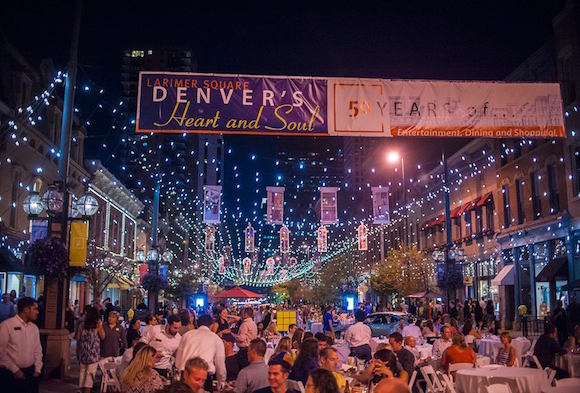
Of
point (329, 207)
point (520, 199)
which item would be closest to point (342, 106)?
point (329, 207)

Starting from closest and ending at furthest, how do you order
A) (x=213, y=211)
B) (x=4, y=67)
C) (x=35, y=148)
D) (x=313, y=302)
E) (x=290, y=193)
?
(x=4, y=67)
(x=35, y=148)
(x=213, y=211)
(x=313, y=302)
(x=290, y=193)

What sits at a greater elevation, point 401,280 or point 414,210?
point 414,210

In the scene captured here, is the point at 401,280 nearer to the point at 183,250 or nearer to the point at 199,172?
the point at 183,250

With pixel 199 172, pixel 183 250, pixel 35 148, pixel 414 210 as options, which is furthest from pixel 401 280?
pixel 199 172

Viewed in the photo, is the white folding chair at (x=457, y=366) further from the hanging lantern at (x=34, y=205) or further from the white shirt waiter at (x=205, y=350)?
the hanging lantern at (x=34, y=205)

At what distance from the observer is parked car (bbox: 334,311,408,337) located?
100 ft

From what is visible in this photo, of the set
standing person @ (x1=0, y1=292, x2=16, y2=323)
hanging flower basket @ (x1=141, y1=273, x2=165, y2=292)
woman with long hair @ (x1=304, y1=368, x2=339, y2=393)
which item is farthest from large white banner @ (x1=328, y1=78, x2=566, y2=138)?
hanging flower basket @ (x1=141, y1=273, x2=165, y2=292)

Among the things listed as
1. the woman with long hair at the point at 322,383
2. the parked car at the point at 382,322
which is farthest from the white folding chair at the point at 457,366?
the parked car at the point at 382,322

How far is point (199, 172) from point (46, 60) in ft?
411

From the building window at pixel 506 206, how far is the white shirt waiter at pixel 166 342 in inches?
1161

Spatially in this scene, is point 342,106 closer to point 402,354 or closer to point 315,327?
point 402,354

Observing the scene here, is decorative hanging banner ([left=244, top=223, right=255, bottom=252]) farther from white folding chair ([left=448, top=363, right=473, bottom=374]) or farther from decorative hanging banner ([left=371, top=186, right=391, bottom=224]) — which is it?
white folding chair ([left=448, top=363, right=473, bottom=374])

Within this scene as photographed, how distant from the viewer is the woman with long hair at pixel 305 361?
9984 mm

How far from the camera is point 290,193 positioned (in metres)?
175
